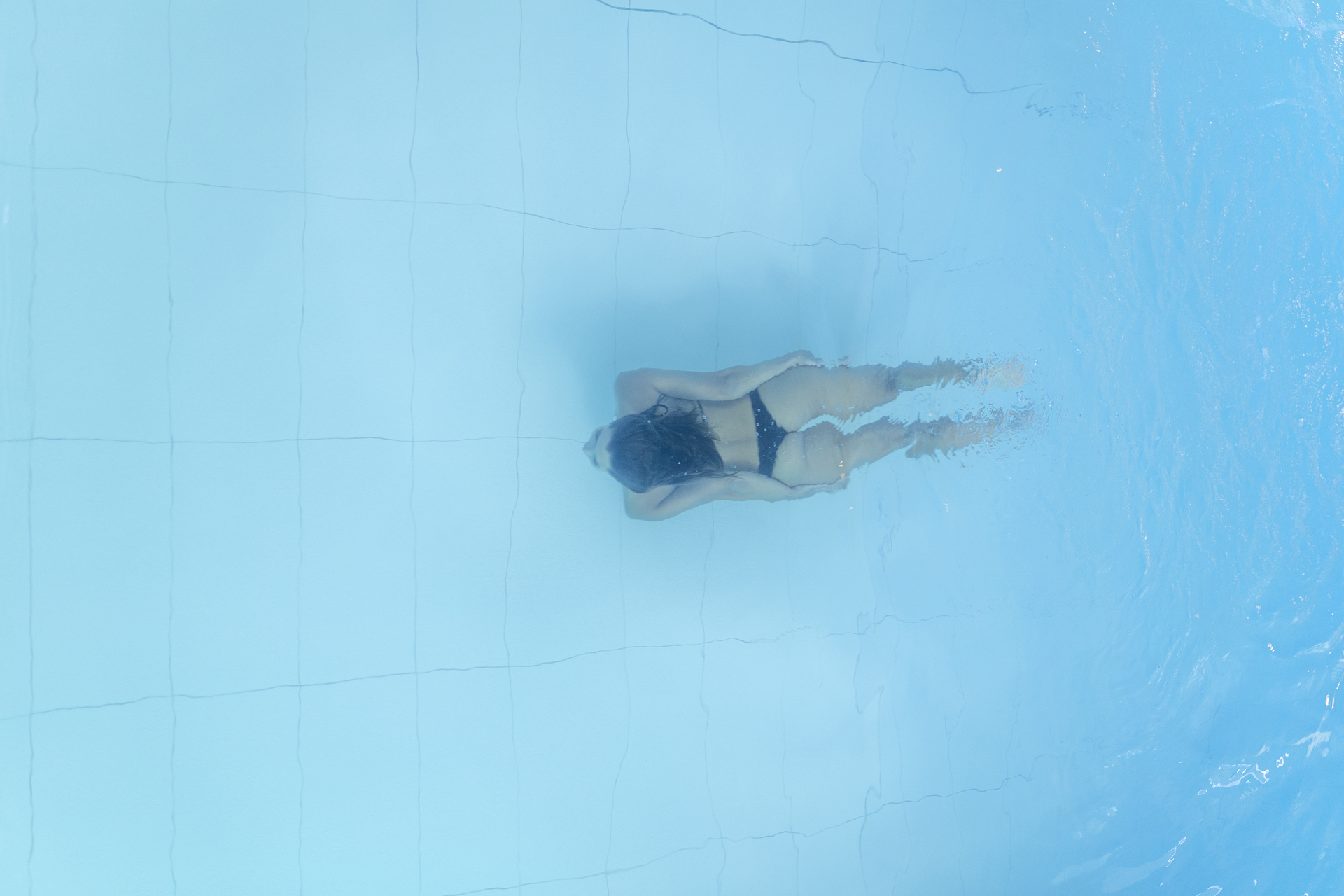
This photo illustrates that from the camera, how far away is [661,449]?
2426 millimetres

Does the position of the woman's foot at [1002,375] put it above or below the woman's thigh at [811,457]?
above

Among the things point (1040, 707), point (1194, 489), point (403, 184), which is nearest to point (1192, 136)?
point (1194, 489)

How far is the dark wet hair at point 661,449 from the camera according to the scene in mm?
2410

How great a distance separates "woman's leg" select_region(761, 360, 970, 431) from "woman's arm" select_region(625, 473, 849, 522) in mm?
247

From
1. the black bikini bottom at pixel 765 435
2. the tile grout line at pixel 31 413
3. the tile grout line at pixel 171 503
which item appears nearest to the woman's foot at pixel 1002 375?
the black bikini bottom at pixel 765 435

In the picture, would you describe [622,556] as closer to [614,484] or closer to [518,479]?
[614,484]

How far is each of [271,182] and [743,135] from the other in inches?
67.4

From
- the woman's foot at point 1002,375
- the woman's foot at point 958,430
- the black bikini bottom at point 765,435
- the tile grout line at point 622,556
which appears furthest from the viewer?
the woman's foot at point 1002,375

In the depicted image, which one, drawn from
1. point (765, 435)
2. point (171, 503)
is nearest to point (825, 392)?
point (765, 435)

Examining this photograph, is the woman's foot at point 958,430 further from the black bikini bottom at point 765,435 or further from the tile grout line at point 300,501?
the tile grout line at point 300,501

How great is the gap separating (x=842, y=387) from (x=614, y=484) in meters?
0.99

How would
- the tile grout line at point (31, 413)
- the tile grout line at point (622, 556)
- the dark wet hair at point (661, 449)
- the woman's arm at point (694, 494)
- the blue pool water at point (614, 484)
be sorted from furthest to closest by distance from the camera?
the tile grout line at point (622, 556), the woman's arm at point (694, 494), the dark wet hair at point (661, 449), the blue pool water at point (614, 484), the tile grout line at point (31, 413)

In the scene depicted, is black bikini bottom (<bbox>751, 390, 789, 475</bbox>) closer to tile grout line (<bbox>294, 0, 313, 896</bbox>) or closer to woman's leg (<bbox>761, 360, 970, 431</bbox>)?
woman's leg (<bbox>761, 360, 970, 431</bbox>)

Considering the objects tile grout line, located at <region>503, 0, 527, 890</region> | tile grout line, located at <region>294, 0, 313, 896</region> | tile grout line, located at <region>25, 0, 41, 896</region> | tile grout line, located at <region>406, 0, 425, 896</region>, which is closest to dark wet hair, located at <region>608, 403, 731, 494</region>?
tile grout line, located at <region>503, 0, 527, 890</region>
